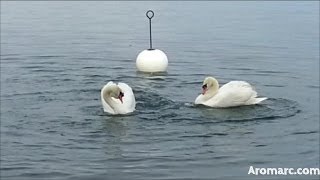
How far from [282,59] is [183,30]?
24.4 ft

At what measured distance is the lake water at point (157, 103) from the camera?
11797mm

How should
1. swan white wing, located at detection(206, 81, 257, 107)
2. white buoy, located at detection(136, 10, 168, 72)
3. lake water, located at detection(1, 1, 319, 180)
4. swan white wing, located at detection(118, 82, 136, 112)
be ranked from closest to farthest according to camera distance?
lake water, located at detection(1, 1, 319, 180), swan white wing, located at detection(118, 82, 136, 112), swan white wing, located at detection(206, 81, 257, 107), white buoy, located at detection(136, 10, 168, 72)

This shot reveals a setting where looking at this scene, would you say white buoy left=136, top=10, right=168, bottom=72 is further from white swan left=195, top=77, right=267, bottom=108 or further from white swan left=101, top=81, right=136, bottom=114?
white swan left=101, top=81, right=136, bottom=114

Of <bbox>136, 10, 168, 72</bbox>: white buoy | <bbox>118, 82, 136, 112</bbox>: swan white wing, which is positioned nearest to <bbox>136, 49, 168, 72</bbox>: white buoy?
<bbox>136, 10, 168, 72</bbox>: white buoy

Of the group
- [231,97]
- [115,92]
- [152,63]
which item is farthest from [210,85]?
[152,63]

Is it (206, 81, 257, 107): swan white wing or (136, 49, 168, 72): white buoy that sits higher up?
(136, 49, 168, 72): white buoy

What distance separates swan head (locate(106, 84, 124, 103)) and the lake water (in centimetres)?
40

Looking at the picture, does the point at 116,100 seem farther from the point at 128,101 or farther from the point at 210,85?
the point at 210,85

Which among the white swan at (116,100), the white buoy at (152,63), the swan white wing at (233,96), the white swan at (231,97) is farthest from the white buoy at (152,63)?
the white swan at (116,100)

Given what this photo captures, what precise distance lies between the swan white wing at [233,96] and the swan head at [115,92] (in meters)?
1.71

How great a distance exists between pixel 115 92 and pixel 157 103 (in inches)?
39.2

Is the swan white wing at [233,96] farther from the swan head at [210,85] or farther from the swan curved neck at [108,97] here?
the swan curved neck at [108,97]

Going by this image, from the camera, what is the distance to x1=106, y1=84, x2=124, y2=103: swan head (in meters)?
14.8

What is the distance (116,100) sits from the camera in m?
14.9
